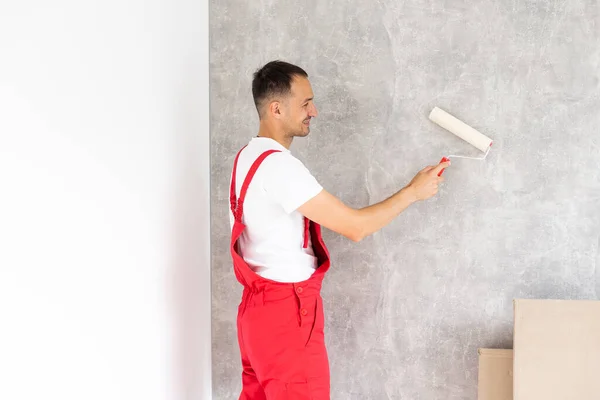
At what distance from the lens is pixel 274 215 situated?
1.73 m

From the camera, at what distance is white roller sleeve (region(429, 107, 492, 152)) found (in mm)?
1948

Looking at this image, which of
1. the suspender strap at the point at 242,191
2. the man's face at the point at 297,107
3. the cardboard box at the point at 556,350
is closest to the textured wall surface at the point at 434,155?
the cardboard box at the point at 556,350

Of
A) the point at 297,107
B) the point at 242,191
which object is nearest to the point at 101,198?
the point at 242,191

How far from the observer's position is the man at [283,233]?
166 centimetres

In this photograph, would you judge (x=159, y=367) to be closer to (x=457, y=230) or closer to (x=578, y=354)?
(x=457, y=230)

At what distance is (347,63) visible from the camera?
2.12 metres

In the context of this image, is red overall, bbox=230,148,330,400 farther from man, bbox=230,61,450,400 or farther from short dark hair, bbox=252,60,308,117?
short dark hair, bbox=252,60,308,117

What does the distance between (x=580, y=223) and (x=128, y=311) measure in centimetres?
145

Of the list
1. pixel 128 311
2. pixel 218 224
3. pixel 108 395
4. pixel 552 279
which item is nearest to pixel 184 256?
pixel 218 224

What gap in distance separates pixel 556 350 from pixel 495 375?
0.85 ft

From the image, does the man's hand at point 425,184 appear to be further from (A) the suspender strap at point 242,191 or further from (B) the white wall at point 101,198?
(B) the white wall at point 101,198

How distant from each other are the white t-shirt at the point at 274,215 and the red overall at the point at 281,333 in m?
0.03

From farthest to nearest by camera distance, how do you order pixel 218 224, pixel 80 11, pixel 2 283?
pixel 218 224, pixel 80 11, pixel 2 283

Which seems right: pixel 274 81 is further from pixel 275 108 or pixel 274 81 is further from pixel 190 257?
pixel 190 257
